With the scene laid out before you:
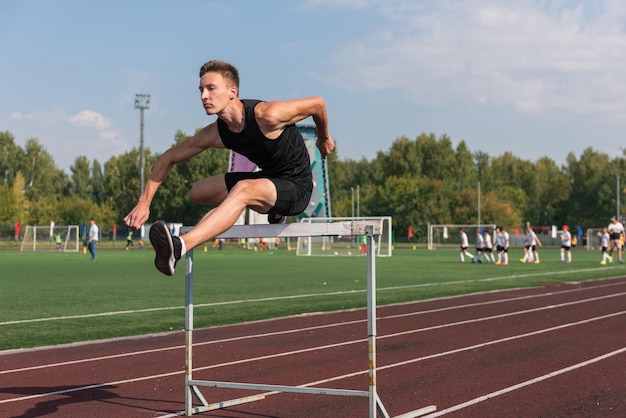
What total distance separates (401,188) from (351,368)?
84.4 meters

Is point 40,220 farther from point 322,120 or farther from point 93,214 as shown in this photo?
point 322,120

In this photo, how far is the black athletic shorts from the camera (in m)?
5.39

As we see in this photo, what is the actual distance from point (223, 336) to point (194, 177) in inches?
3272

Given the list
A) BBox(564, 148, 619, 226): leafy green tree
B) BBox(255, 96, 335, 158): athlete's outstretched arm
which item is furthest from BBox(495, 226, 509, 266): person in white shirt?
BBox(564, 148, 619, 226): leafy green tree

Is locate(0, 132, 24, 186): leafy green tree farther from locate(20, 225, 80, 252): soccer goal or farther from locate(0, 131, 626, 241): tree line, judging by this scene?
locate(20, 225, 80, 252): soccer goal

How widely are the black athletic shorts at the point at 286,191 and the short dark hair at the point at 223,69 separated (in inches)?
27.2

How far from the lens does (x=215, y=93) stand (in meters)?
5.12

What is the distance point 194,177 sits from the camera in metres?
92.1

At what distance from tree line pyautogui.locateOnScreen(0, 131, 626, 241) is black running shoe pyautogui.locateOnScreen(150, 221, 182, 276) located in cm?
7895

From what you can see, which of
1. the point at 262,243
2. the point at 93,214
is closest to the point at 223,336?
the point at 262,243

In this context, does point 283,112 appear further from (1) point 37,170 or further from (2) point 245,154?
(1) point 37,170

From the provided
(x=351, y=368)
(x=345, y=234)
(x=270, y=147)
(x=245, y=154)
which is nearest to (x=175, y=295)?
(x=351, y=368)

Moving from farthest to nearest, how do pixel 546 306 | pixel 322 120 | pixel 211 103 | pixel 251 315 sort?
pixel 546 306
pixel 251 315
pixel 322 120
pixel 211 103

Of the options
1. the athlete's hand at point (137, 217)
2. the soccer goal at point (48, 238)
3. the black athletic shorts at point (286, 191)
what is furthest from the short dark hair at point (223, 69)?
the soccer goal at point (48, 238)
